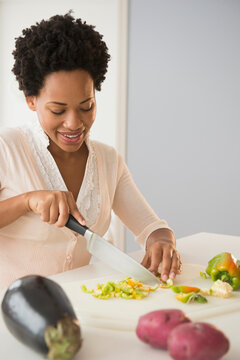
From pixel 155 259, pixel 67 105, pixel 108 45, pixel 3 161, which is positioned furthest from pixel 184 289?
pixel 108 45

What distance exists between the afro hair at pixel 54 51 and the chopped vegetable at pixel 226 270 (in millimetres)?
740

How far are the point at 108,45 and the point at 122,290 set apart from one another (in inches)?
119

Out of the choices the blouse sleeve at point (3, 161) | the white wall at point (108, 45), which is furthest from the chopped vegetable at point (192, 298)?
the white wall at point (108, 45)

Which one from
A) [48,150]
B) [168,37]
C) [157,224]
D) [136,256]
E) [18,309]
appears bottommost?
[136,256]

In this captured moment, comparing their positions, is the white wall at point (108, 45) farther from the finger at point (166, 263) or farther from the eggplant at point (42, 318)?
the eggplant at point (42, 318)

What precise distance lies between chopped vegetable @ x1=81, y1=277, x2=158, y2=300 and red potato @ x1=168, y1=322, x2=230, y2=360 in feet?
1.33

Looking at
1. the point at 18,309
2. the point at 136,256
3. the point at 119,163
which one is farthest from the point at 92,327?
the point at 119,163

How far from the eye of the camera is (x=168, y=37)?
11.9 ft

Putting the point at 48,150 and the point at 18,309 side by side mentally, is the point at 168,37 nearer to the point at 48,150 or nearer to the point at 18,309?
the point at 48,150

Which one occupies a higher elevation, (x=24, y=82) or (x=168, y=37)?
(x=168, y=37)

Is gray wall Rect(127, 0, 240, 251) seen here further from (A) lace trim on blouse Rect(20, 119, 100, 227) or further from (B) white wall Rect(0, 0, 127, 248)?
(A) lace trim on blouse Rect(20, 119, 100, 227)

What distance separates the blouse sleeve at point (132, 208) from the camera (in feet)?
5.93

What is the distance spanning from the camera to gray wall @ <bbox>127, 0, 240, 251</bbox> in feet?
11.3

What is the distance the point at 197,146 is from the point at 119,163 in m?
1.80
